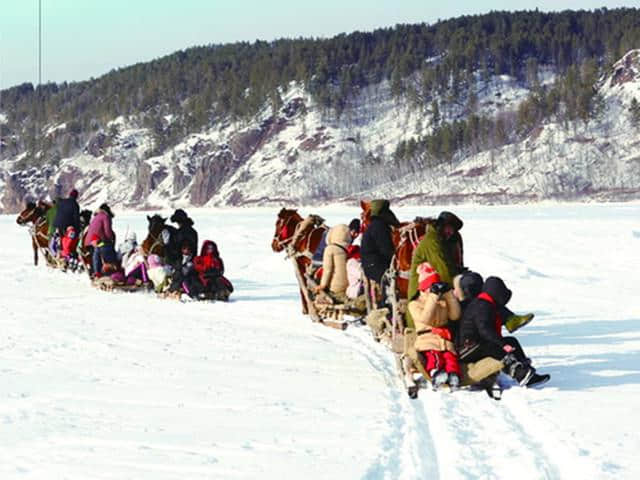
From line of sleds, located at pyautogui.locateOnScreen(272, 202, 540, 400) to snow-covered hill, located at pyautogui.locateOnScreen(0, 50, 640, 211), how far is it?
3427 inches

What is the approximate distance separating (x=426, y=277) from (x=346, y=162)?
114541mm

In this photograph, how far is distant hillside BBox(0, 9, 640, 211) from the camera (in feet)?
364

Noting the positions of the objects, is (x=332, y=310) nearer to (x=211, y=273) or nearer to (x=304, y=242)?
(x=304, y=242)

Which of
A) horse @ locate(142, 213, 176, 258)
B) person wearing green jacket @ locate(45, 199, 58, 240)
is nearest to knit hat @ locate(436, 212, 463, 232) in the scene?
horse @ locate(142, 213, 176, 258)

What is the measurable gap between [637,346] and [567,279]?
23.6ft

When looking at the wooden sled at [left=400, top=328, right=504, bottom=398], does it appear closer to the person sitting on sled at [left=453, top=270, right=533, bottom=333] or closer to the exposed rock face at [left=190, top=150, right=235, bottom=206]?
the person sitting on sled at [left=453, top=270, right=533, bottom=333]

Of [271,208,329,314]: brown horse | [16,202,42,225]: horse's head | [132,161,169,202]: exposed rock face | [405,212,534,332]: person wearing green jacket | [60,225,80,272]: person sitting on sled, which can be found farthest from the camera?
[132,161,169,202]: exposed rock face

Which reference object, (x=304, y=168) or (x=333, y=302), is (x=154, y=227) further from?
(x=304, y=168)

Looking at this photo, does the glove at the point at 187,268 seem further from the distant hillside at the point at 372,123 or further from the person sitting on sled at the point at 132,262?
the distant hillside at the point at 372,123

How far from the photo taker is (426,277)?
7.66 meters

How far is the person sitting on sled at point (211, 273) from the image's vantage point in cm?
1448

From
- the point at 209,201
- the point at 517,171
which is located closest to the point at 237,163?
the point at 209,201

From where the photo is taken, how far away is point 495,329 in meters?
7.30

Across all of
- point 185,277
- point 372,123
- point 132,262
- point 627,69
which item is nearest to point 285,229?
point 185,277
